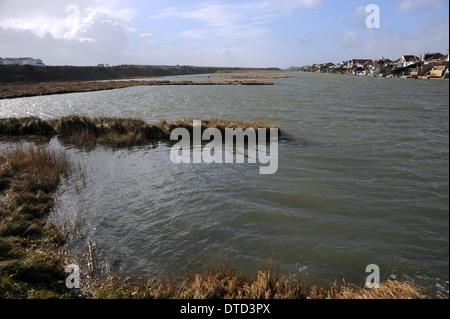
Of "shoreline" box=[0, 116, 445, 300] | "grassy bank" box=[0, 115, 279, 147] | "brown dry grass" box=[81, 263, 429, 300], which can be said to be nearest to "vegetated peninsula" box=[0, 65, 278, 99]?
"grassy bank" box=[0, 115, 279, 147]

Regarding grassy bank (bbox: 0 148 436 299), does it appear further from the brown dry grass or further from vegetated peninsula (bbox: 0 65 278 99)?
vegetated peninsula (bbox: 0 65 278 99)

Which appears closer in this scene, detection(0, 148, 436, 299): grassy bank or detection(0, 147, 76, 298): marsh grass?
detection(0, 148, 436, 299): grassy bank

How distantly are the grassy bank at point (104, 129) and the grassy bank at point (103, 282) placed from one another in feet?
36.2

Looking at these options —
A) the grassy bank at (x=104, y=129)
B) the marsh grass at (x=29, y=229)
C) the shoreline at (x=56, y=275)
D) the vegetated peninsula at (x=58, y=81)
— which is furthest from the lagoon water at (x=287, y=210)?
the vegetated peninsula at (x=58, y=81)

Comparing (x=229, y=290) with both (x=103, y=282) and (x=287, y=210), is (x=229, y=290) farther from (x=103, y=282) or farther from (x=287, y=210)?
(x=287, y=210)

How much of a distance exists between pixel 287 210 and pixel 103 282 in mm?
6609

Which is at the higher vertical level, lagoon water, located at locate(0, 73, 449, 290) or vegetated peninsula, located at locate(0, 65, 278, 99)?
vegetated peninsula, located at locate(0, 65, 278, 99)

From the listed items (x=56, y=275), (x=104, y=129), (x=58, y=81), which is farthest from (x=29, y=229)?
(x=58, y=81)

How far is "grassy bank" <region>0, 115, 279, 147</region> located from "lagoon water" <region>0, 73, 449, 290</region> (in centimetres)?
231

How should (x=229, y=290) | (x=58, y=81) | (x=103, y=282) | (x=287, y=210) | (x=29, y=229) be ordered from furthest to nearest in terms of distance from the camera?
(x=58, y=81) < (x=287, y=210) < (x=29, y=229) < (x=103, y=282) < (x=229, y=290)

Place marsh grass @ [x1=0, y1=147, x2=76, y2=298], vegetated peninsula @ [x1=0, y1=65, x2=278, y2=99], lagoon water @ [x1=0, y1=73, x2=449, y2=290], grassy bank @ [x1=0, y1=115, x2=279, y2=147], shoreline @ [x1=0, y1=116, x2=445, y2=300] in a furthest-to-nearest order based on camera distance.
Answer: vegetated peninsula @ [x1=0, y1=65, x2=278, y2=99] → grassy bank @ [x1=0, y1=115, x2=279, y2=147] → lagoon water @ [x1=0, y1=73, x2=449, y2=290] → marsh grass @ [x1=0, y1=147, x2=76, y2=298] → shoreline @ [x1=0, y1=116, x2=445, y2=300]

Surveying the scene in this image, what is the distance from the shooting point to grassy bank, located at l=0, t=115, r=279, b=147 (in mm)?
20312

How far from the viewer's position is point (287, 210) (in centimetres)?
1030
